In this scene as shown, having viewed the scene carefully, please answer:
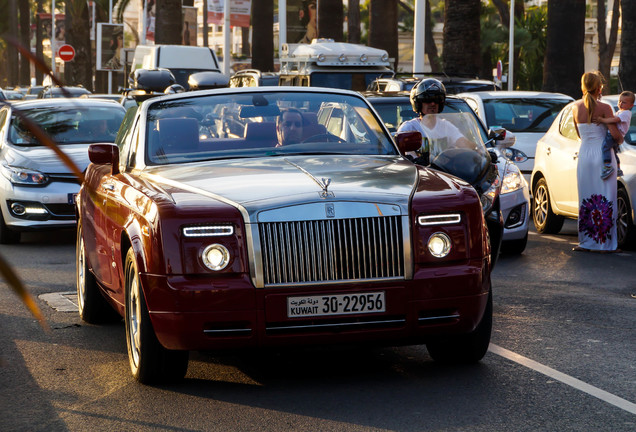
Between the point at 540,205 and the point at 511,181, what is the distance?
2.48 m

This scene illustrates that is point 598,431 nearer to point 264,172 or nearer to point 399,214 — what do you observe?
point 399,214

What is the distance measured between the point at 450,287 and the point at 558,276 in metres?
5.14

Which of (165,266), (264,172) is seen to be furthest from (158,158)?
(165,266)

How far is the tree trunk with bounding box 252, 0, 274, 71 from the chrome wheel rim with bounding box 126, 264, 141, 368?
109 feet

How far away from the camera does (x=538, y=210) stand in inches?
572

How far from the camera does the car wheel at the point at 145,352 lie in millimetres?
5434

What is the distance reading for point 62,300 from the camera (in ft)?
29.3

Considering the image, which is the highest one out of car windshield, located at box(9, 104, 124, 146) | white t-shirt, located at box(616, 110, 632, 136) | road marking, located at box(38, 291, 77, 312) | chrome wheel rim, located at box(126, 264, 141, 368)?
white t-shirt, located at box(616, 110, 632, 136)

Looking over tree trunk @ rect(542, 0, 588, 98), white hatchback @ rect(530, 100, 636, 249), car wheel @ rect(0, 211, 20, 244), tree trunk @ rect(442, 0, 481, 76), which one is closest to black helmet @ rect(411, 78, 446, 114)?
white hatchback @ rect(530, 100, 636, 249)

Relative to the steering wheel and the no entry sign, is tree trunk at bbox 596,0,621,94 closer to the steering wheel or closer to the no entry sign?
the no entry sign

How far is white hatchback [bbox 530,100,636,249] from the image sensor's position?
1239cm

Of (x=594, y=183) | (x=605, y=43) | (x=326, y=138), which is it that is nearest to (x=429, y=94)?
(x=326, y=138)

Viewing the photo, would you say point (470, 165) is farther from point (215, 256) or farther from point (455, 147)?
point (215, 256)

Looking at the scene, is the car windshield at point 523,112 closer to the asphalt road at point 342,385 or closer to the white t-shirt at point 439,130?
the white t-shirt at point 439,130
